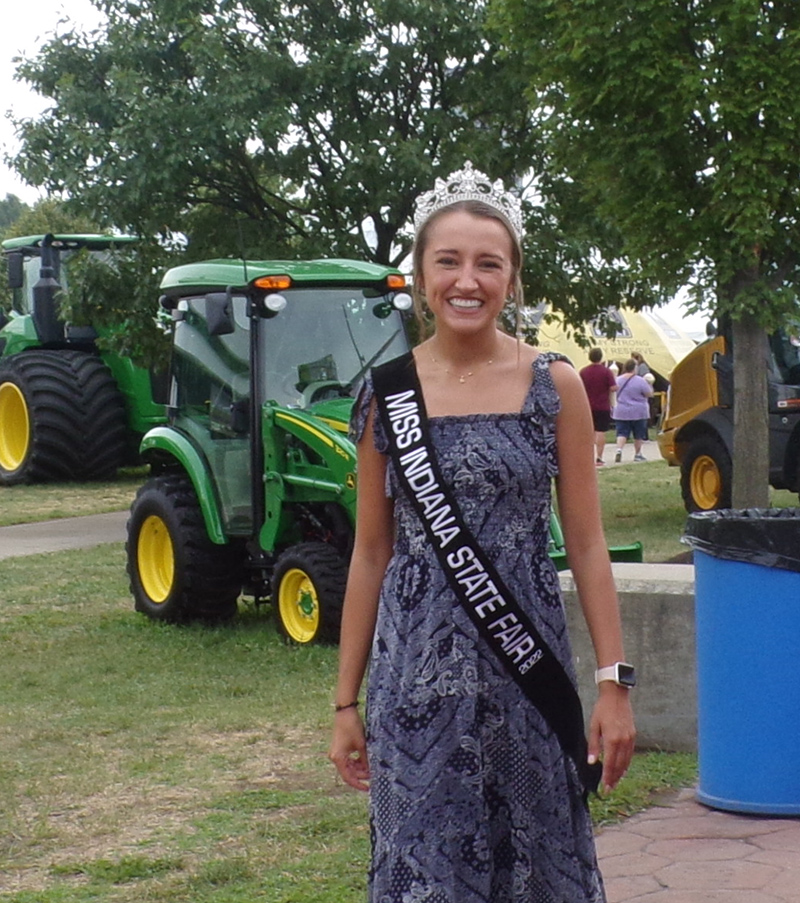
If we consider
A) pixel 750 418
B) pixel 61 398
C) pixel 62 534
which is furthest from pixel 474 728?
pixel 61 398

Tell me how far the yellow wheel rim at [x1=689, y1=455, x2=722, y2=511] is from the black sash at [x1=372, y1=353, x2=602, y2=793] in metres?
13.7

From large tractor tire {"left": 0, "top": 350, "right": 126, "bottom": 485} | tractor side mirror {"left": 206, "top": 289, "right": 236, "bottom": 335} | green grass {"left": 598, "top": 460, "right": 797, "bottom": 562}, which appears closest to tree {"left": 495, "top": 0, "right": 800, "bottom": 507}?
green grass {"left": 598, "top": 460, "right": 797, "bottom": 562}

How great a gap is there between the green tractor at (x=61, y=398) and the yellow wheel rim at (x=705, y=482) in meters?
8.12

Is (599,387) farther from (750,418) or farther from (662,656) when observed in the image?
(662,656)

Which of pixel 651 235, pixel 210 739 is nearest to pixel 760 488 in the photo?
pixel 651 235

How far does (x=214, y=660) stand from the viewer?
9.33 m

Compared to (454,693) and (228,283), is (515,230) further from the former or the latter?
(228,283)

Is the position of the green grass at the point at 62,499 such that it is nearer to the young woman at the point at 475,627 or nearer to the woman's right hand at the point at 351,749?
the woman's right hand at the point at 351,749

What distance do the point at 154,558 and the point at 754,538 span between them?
632 centimetres

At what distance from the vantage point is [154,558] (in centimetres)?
1106

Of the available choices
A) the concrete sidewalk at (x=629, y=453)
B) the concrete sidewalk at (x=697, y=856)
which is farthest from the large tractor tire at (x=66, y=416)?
the concrete sidewalk at (x=697, y=856)

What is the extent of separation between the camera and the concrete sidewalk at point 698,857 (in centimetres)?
488

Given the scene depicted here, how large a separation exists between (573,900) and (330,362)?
7162 mm

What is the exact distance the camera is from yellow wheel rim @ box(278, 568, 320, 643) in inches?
369
